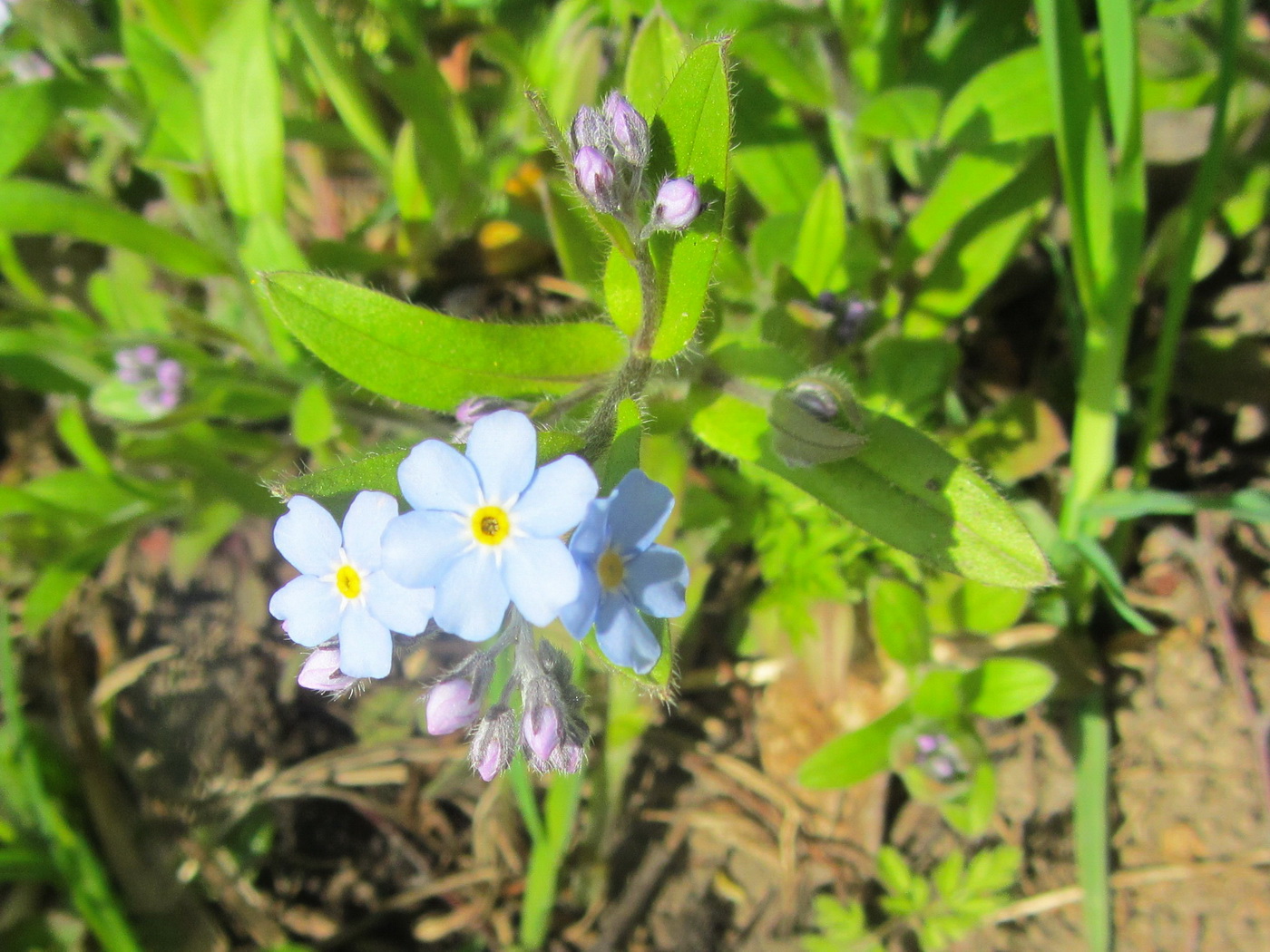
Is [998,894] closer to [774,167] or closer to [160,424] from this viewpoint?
[774,167]

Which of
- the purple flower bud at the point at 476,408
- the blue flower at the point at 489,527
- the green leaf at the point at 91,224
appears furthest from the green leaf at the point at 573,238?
the green leaf at the point at 91,224

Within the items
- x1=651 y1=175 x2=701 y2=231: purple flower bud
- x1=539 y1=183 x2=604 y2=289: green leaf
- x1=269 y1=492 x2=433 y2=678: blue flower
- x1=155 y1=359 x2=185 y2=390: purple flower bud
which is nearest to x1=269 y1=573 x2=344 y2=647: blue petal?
x1=269 y1=492 x2=433 y2=678: blue flower

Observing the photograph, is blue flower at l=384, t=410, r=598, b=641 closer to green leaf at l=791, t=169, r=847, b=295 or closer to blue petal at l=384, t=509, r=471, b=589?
blue petal at l=384, t=509, r=471, b=589

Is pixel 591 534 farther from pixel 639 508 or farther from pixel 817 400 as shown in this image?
pixel 817 400

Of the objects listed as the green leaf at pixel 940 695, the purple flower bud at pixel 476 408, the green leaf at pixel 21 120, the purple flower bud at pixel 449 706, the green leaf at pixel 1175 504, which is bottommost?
the green leaf at pixel 940 695

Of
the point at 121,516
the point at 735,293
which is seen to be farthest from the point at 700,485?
the point at 121,516

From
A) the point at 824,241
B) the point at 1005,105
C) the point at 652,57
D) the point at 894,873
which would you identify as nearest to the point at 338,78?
the point at 652,57

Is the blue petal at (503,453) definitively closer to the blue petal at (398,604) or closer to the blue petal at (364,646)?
the blue petal at (398,604)
